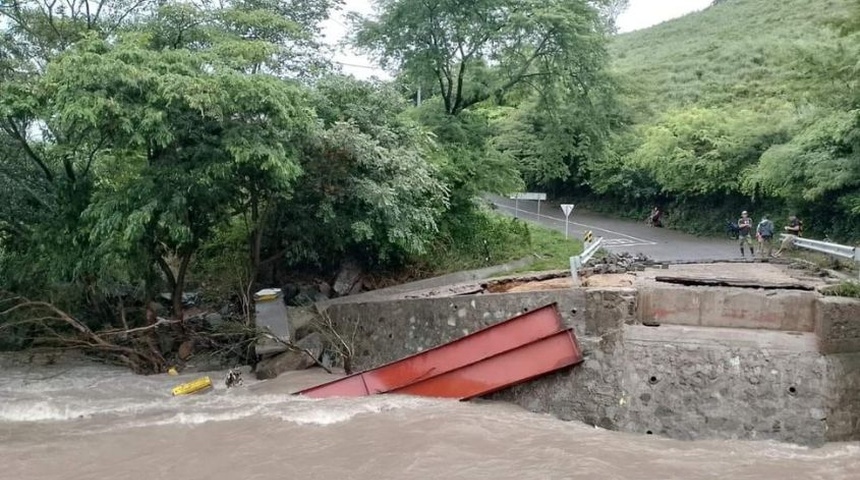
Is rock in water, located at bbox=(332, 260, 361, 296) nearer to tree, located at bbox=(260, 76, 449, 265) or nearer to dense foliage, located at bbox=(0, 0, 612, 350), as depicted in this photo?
dense foliage, located at bbox=(0, 0, 612, 350)

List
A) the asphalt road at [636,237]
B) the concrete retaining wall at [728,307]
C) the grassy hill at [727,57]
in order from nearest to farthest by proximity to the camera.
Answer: the concrete retaining wall at [728,307] < the asphalt road at [636,237] < the grassy hill at [727,57]

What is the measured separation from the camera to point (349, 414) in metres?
9.09

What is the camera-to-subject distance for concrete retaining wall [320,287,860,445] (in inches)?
310

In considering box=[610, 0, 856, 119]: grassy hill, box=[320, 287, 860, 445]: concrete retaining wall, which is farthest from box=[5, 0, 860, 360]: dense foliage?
box=[320, 287, 860, 445]: concrete retaining wall

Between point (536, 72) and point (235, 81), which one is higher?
point (536, 72)

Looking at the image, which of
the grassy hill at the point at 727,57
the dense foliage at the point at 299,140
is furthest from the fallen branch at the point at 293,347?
the grassy hill at the point at 727,57

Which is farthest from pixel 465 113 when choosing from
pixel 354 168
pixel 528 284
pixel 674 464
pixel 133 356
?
pixel 674 464

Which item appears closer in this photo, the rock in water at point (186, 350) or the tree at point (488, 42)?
the rock in water at point (186, 350)

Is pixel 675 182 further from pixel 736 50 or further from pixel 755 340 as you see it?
pixel 736 50

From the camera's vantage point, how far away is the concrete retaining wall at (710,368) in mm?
7863

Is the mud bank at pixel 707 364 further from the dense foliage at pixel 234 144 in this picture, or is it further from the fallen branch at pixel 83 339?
the fallen branch at pixel 83 339

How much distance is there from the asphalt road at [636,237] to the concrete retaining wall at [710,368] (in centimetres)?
745

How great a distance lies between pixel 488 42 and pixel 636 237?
9150 mm

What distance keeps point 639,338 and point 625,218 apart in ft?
64.5
